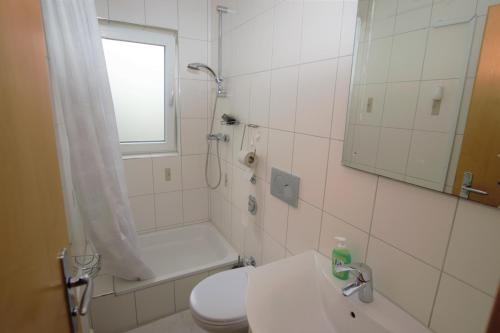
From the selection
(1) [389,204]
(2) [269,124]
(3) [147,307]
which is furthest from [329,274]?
(3) [147,307]

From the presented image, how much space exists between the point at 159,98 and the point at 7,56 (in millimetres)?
1951

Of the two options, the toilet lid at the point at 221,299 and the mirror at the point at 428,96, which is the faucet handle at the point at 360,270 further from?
the toilet lid at the point at 221,299

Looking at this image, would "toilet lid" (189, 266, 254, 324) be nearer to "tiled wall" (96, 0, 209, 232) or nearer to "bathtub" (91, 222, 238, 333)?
"bathtub" (91, 222, 238, 333)

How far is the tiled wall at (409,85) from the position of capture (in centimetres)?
71

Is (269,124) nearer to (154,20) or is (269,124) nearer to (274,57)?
(274,57)

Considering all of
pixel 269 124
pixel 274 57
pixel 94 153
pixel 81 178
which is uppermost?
pixel 274 57

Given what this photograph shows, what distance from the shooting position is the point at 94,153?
4.69ft

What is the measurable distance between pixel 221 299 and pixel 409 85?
1357 millimetres

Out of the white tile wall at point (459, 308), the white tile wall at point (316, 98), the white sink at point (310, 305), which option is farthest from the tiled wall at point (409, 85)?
the white sink at point (310, 305)

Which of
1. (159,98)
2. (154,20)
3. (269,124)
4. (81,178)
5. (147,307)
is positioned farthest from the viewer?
(159,98)

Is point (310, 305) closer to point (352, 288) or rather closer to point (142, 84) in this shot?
point (352, 288)

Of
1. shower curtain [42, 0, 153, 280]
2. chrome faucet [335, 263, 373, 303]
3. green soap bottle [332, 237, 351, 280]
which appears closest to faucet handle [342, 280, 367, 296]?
chrome faucet [335, 263, 373, 303]

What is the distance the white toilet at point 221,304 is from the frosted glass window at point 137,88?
1.43 metres

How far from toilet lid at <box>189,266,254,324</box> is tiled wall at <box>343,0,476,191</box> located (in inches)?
36.2
